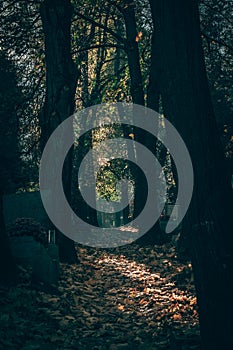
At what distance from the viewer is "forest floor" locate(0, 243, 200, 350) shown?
241 inches

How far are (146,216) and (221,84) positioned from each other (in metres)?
5.91

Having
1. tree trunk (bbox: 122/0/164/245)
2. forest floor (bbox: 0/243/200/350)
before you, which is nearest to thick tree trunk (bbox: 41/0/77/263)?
forest floor (bbox: 0/243/200/350)

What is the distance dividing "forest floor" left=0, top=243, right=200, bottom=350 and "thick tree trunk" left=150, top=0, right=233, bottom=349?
39.6 inches

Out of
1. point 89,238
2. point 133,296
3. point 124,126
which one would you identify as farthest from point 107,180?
point 133,296

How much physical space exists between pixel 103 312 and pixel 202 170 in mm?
4166

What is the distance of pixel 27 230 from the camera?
10.0 metres

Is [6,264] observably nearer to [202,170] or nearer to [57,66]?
[202,170]

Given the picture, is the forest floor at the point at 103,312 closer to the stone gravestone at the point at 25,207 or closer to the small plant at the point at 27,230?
the small plant at the point at 27,230

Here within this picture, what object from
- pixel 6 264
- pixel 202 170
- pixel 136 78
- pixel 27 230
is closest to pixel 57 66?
pixel 27 230

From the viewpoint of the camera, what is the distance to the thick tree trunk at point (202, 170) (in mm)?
4875

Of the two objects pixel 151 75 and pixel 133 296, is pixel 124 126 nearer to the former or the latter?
pixel 151 75

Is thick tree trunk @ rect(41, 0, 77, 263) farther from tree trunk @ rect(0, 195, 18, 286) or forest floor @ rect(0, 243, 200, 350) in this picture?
tree trunk @ rect(0, 195, 18, 286)

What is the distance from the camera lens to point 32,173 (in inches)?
775

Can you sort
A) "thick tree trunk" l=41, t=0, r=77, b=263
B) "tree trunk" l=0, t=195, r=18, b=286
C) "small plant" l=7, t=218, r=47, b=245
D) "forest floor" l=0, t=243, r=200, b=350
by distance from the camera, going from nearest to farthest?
"forest floor" l=0, t=243, r=200, b=350, "tree trunk" l=0, t=195, r=18, b=286, "small plant" l=7, t=218, r=47, b=245, "thick tree trunk" l=41, t=0, r=77, b=263
